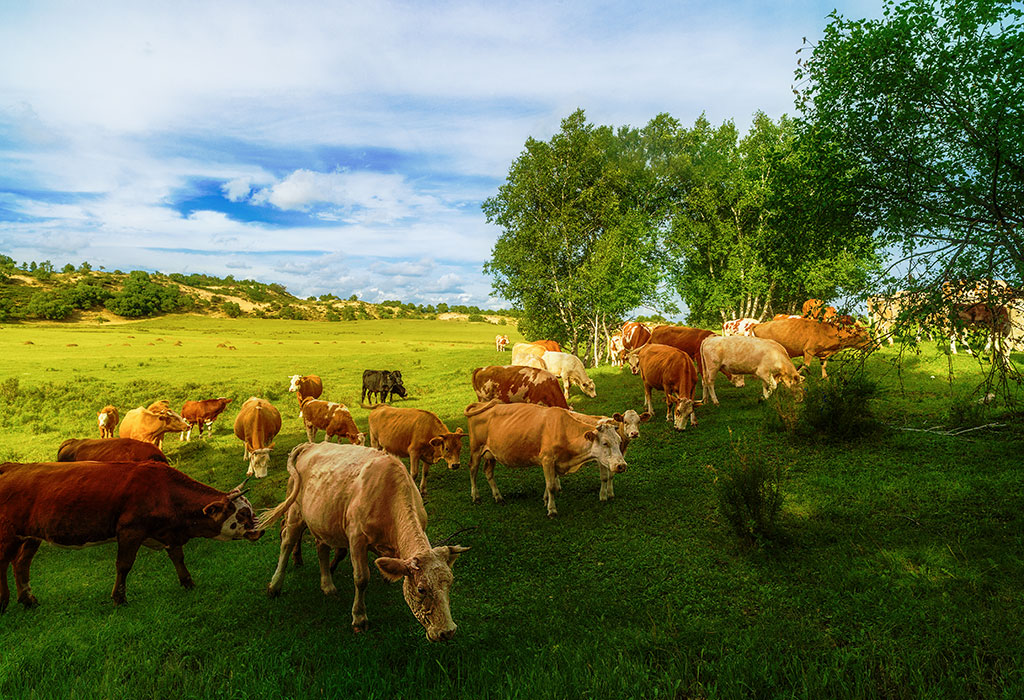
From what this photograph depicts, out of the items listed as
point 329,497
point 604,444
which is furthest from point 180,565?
point 604,444

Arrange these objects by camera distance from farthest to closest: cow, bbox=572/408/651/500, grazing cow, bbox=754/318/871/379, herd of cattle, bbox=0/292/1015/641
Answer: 1. grazing cow, bbox=754/318/871/379
2. cow, bbox=572/408/651/500
3. herd of cattle, bbox=0/292/1015/641

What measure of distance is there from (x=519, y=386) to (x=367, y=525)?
962 centimetres

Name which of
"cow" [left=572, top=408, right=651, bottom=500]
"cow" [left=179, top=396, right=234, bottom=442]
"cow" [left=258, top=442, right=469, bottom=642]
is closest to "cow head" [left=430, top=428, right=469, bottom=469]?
"cow" [left=572, top=408, right=651, bottom=500]

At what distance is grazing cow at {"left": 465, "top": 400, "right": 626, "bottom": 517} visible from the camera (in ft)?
27.4

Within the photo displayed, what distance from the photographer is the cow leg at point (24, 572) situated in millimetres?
6277

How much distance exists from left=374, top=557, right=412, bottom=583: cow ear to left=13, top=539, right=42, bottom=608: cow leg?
5.47 meters

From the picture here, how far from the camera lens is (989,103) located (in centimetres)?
795

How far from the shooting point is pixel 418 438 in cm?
1059

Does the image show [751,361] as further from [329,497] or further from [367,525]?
[329,497]

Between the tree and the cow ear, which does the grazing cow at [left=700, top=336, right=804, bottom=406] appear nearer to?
the tree

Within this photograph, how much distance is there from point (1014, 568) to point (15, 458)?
23504 mm

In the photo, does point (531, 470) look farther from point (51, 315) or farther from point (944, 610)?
point (51, 315)

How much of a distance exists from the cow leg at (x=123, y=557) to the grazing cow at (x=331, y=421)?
6.88 meters

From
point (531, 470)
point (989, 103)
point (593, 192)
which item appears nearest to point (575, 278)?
point (593, 192)
